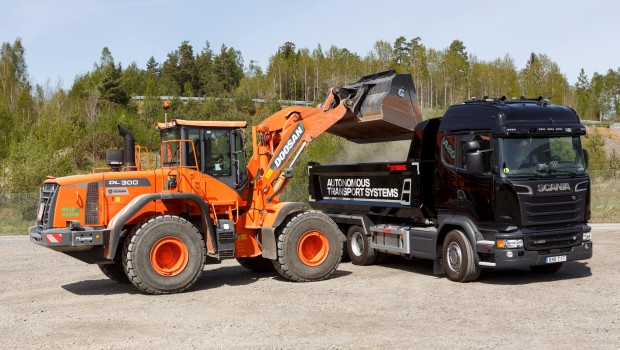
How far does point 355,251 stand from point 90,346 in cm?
823

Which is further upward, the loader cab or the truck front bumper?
the loader cab

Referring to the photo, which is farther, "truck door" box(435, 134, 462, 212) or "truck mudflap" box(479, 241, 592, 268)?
"truck door" box(435, 134, 462, 212)

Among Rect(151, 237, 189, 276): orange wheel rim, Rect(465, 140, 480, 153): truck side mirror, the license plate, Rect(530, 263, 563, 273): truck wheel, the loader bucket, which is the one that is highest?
the loader bucket

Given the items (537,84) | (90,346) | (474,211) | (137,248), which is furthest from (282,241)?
(537,84)

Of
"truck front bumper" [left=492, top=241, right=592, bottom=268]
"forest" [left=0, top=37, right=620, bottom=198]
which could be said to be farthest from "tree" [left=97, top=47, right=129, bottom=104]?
"truck front bumper" [left=492, top=241, right=592, bottom=268]

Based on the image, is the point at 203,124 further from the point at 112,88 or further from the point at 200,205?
the point at 112,88

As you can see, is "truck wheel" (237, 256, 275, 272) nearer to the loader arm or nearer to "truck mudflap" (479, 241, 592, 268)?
the loader arm

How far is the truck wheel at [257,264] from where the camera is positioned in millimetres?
14180

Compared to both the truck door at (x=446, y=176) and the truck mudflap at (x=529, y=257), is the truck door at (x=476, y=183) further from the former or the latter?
the truck mudflap at (x=529, y=257)

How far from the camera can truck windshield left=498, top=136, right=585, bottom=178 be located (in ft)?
37.8

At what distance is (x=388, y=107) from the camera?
13656mm

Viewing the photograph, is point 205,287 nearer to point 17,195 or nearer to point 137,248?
point 137,248

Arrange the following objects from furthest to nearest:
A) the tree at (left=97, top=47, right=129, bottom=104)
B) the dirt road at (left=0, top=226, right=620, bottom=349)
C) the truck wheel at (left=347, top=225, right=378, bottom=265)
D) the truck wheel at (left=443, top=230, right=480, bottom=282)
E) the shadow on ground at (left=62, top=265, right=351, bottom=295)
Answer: the tree at (left=97, top=47, right=129, bottom=104), the truck wheel at (left=347, top=225, right=378, bottom=265), the shadow on ground at (left=62, top=265, right=351, bottom=295), the truck wheel at (left=443, top=230, right=480, bottom=282), the dirt road at (left=0, top=226, right=620, bottom=349)

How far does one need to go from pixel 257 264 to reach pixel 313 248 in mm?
1687
